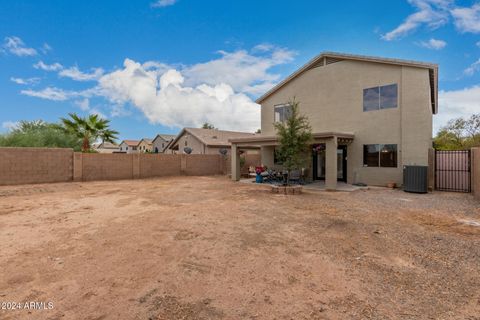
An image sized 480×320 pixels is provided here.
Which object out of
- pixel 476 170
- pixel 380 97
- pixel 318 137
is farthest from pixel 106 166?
pixel 476 170

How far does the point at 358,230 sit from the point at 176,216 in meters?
4.87

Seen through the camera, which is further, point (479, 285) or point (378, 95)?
point (378, 95)

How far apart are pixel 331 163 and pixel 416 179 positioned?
12.3 feet

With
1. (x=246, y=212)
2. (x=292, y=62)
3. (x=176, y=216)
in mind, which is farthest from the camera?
(x=292, y=62)

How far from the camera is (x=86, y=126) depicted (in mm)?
20234

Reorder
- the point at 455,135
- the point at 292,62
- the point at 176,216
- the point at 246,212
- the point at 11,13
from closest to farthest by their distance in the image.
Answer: the point at 176,216 → the point at 246,212 → the point at 11,13 → the point at 292,62 → the point at 455,135

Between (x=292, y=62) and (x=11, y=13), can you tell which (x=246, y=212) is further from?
(x=11, y=13)

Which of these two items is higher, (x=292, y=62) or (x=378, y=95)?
(x=292, y=62)

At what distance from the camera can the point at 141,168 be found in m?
18.8

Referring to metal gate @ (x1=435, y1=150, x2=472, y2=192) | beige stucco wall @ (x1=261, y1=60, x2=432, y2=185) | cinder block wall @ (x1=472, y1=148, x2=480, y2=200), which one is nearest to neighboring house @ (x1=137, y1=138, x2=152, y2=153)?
beige stucco wall @ (x1=261, y1=60, x2=432, y2=185)

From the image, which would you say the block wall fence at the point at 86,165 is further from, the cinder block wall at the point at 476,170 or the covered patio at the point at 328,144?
the cinder block wall at the point at 476,170

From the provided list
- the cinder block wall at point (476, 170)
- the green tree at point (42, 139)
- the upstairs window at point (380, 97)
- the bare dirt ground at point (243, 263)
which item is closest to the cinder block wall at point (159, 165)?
the green tree at point (42, 139)

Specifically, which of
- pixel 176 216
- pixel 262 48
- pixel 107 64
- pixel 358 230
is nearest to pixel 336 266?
pixel 358 230

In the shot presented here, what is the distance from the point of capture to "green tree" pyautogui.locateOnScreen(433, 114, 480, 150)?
23.3 meters
